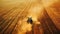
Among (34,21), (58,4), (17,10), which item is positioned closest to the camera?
(34,21)

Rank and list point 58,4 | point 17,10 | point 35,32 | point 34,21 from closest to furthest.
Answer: point 35,32 → point 34,21 → point 17,10 → point 58,4

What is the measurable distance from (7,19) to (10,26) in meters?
0.09

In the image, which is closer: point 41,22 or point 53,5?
point 41,22

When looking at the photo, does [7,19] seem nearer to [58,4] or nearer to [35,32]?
[35,32]

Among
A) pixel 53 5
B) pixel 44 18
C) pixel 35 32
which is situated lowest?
pixel 35 32

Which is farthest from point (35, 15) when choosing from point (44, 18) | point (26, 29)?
point (26, 29)

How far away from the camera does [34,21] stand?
2.59ft

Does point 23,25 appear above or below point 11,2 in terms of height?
below

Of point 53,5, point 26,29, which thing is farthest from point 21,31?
point 53,5

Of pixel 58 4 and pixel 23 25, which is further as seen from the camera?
pixel 58 4

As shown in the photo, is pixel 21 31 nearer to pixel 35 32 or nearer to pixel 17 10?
pixel 35 32

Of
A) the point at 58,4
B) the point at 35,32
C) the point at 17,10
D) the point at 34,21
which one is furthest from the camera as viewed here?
the point at 58,4

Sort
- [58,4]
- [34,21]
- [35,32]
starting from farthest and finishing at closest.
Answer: [58,4] < [34,21] < [35,32]

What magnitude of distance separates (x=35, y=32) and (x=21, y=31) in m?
0.08
